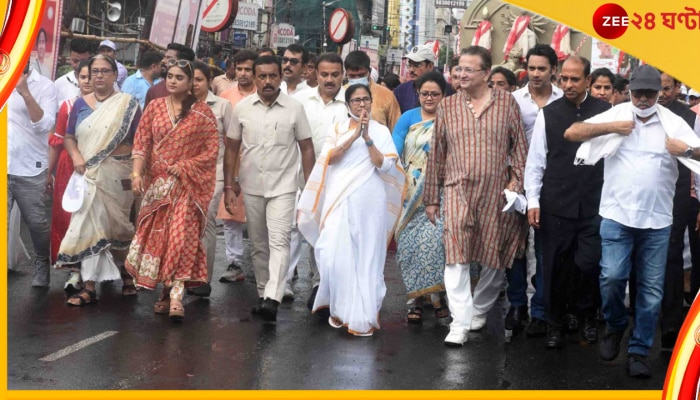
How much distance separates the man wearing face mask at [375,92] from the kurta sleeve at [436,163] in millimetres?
1668

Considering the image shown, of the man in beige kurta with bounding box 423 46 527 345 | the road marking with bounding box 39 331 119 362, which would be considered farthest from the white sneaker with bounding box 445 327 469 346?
the road marking with bounding box 39 331 119 362

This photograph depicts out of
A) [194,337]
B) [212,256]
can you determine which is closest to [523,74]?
[212,256]

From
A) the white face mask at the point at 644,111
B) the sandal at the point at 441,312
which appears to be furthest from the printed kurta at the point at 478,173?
the white face mask at the point at 644,111

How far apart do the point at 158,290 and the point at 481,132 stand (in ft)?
8.59

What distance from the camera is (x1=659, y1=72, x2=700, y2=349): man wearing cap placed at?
7.21m

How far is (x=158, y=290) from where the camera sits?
884 centimetres

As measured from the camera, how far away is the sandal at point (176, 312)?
779 cm

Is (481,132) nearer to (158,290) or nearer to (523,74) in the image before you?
(523,74)

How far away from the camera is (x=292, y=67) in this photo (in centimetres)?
983

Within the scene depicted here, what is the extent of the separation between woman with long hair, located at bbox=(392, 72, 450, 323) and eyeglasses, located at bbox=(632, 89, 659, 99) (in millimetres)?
1632

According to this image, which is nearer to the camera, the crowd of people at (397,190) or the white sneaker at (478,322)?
the crowd of people at (397,190)

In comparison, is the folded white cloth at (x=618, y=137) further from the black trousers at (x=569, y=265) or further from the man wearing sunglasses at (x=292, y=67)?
the man wearing sunglasses at (x=292, y=67)

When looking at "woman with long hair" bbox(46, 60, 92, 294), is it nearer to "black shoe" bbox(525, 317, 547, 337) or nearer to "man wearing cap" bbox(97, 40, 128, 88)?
"man wearing cap" bbox(97, 40, 128, 88)

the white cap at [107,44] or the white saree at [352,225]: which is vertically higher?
the white cap at [107,44]
